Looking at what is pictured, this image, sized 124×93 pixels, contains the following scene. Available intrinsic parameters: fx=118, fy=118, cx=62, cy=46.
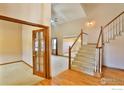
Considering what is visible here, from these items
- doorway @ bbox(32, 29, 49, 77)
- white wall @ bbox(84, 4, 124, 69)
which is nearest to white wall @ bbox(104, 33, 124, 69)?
white wall @ bbox(84, 4, 124, 69)

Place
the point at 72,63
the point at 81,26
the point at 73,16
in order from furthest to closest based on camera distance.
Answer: the point at 72,63 < the point at 81,26 < the point at 73,16

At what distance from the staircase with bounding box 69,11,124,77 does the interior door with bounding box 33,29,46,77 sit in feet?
3.66

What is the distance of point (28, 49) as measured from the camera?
4215mm

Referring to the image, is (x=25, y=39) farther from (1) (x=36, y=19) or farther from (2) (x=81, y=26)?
(2) (x=81, y=26)

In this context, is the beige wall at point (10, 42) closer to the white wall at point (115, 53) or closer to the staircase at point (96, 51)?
the staircase at point (96, 51)

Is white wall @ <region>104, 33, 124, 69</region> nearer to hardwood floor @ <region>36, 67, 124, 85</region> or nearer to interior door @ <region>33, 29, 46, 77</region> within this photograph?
hardwood floor @ <region>36, 67, 124, 85</region>

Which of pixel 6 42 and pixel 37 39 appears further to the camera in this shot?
pixel 6 42

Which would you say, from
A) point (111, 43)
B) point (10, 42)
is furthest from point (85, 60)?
point (10, 42)

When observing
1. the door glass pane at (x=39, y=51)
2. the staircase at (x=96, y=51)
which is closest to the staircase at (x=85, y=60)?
the staircase at (x=96, y=51)

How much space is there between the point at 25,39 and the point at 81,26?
2.18 m

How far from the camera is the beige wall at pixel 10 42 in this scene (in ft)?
13.7

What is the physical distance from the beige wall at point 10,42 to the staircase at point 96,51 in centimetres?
211
